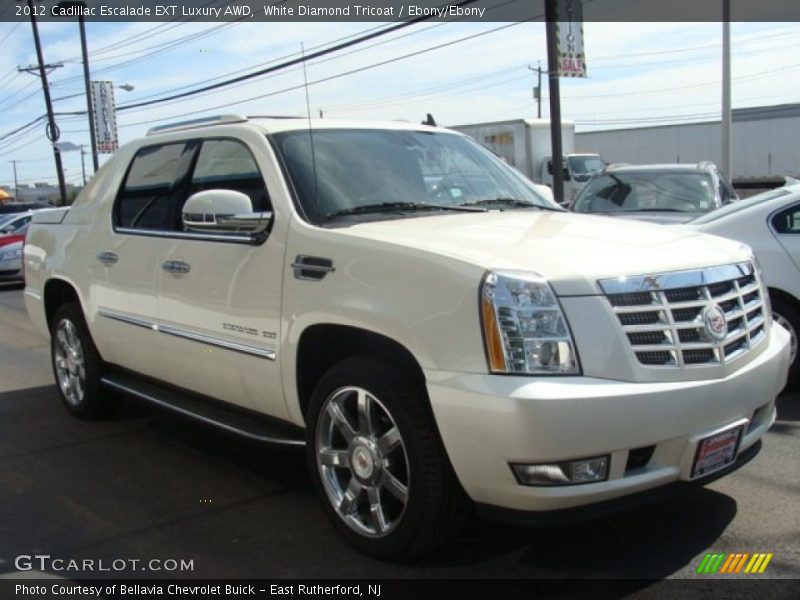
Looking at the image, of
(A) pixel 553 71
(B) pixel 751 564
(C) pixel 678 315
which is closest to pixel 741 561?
(B) pixel 751 564

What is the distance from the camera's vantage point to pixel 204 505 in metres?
4.29

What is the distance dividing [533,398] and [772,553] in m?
1.43

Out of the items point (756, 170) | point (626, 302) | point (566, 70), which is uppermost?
point (566, 70)

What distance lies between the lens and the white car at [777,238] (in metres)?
5.78

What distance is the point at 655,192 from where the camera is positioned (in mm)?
9906

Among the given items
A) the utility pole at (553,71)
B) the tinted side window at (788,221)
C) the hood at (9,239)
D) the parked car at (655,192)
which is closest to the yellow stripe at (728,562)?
the tinted side window at (788,221)

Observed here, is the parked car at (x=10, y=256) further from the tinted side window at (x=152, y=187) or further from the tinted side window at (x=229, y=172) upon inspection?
the tinted side window at (x=229, y=172)

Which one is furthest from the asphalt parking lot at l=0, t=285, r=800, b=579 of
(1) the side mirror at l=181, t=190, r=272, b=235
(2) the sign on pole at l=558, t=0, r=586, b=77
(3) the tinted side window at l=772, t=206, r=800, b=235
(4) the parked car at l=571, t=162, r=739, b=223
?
(2) the sign on pole at l=558, t=0, r=586, b=77

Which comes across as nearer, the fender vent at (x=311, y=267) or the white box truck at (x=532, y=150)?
the fender vent at (x=311, y=267)

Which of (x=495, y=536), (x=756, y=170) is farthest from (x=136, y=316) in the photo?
(x=756, y=170)

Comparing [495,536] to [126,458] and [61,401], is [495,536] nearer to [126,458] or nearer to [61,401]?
[126,458]

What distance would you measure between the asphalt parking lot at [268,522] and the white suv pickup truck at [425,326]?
0.33 m

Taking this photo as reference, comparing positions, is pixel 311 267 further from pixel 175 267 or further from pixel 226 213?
pixel 175 267

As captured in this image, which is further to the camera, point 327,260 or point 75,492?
point 75,492
